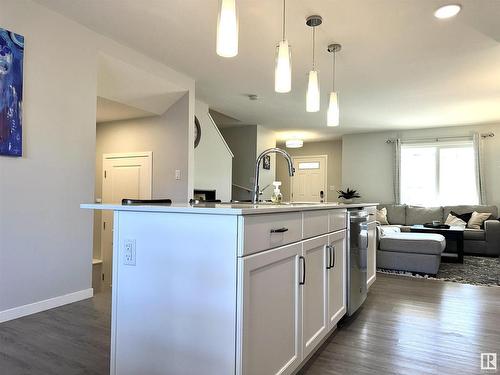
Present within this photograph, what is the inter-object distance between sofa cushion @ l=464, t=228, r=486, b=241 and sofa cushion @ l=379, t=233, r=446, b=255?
77.2 inches

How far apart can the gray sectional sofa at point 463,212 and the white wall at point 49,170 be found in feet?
18.0

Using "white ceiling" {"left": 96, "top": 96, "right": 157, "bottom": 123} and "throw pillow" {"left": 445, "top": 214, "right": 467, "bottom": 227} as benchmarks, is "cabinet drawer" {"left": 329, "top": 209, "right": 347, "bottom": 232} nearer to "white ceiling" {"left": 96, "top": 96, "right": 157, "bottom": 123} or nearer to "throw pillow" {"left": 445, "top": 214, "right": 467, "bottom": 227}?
"white ceiling" {"left": 96, "top": 96, "right": 157, "bottom": 123}

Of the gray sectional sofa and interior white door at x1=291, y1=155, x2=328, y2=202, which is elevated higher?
interior white door at x1=291, y1=155, x2=328, y2=202

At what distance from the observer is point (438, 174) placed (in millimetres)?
7441

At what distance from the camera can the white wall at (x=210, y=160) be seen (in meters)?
5.45

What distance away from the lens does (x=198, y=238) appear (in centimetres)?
132

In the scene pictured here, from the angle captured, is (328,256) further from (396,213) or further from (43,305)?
(396,213)

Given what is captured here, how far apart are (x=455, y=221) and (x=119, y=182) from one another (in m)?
5.95

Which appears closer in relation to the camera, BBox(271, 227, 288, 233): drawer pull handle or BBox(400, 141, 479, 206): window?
BBox(271, 227, 288, 233): drawer pull handle

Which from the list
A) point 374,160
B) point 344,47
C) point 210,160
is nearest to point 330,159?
point 374,160

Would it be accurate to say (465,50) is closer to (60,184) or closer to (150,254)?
(150,254)

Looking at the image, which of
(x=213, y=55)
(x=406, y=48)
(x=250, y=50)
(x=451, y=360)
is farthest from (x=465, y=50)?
(x=451, y=360)

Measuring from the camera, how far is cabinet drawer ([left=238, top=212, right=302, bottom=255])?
127 centimetres

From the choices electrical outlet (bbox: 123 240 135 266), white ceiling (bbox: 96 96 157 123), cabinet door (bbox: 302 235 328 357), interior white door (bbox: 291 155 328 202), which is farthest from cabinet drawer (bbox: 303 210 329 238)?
interior white door (bbox: 291 155 328 202)
